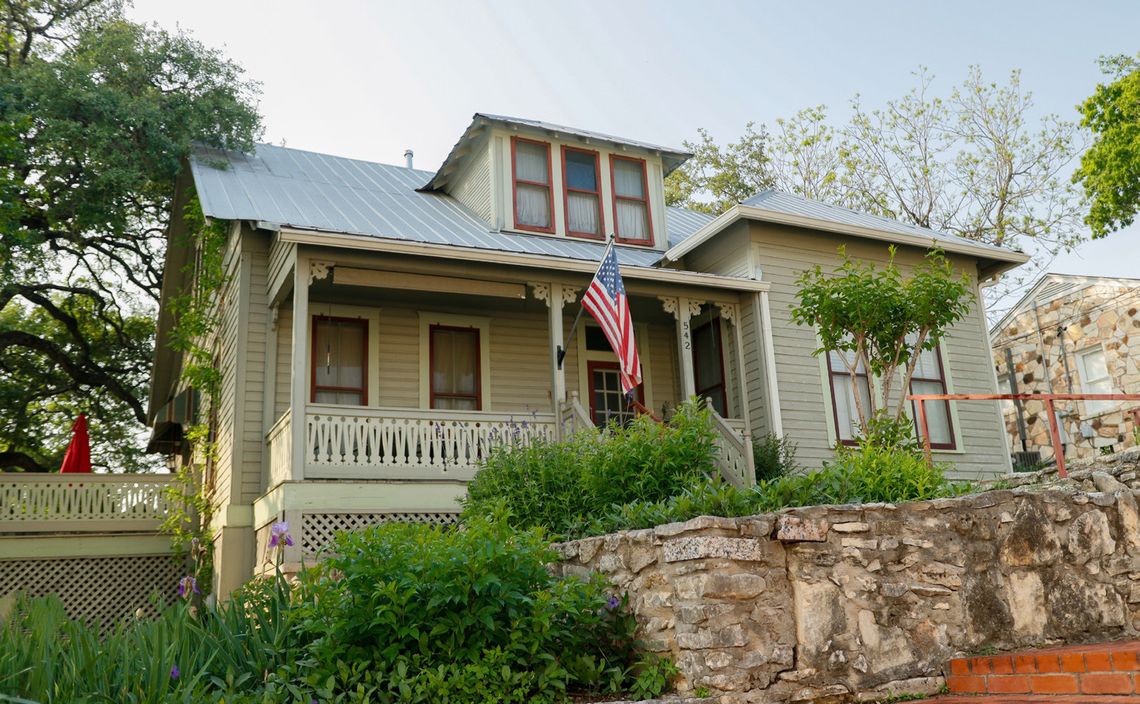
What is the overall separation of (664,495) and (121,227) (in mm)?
18045

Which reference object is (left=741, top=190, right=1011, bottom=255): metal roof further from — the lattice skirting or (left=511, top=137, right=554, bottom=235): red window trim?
the lattice skirting

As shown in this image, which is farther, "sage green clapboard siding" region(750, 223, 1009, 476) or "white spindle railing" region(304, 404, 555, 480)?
"sage green clapboard siding" region(750, 223, 1009, 476)

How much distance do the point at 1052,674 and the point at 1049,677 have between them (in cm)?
2

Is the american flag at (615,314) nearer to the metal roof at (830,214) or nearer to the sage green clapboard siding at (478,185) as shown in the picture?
the metal roof at (830,214)

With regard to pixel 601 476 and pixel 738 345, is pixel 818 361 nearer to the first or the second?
pixel 738 345

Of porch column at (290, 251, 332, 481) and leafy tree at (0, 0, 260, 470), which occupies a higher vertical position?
leafy tree at (0, 0, 260, 470)

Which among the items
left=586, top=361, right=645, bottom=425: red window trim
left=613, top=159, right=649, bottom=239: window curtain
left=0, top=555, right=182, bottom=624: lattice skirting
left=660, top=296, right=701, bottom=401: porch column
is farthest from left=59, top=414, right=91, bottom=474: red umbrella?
left=660, top=296, right=701, bottom=401: porch column

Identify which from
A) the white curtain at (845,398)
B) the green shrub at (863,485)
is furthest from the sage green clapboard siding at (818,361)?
the green shrub at (863,485)

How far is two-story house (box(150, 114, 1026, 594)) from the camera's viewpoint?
10820 mm

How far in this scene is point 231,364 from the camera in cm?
1294

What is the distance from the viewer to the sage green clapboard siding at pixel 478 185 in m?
15.0

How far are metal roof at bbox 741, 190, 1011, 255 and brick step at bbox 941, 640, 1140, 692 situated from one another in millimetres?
9200

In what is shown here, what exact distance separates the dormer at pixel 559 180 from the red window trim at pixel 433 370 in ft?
6.09

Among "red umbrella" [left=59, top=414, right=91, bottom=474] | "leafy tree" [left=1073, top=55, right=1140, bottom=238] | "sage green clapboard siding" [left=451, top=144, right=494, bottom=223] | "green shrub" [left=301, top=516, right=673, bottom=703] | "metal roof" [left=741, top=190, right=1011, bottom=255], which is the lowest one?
"green shrub" [left=301, top=516, right=673, bottom=703]
